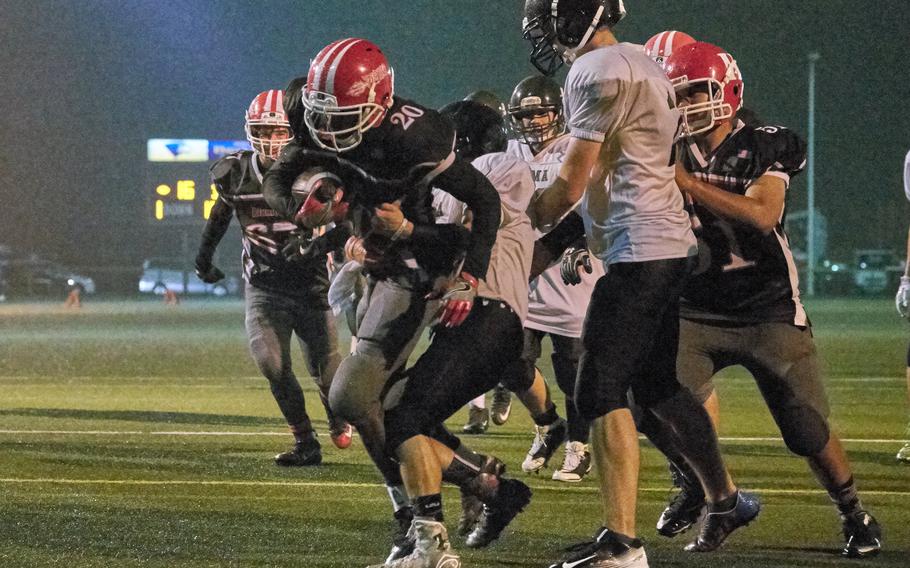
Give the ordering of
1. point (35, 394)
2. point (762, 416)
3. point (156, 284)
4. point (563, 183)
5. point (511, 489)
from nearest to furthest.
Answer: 1. point (563, 183)
2. point (511, 489)
3. point (762, 416)
4. point (35, 394)
5. point (156, 284)

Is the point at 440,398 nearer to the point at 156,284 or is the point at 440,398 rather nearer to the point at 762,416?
the point at 762,416

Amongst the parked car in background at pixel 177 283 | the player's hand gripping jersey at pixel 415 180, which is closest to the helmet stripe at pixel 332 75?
the player's hand gripping jersey at pixel 415 180

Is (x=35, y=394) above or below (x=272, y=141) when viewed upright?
below

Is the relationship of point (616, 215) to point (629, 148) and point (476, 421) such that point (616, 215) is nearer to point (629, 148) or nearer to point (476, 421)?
point (629, 148)

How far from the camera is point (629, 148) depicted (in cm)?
454

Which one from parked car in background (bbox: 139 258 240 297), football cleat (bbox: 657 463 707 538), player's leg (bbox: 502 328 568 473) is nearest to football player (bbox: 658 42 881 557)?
football cleat (bbox: 657 463 707 538)

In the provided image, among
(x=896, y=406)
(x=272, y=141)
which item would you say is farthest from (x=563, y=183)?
(x=896, y=406)

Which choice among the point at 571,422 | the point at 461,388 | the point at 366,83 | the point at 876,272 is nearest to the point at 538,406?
the point at 571,422

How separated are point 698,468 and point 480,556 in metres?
0.89

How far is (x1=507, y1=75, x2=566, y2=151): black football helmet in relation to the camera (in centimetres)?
707

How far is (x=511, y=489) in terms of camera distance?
512 centimetres

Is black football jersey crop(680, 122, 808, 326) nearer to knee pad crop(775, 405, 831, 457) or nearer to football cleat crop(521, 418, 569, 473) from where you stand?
knee pad crop(775, 405, 831, 457)

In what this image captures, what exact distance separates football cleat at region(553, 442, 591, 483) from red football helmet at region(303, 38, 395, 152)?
2776 mm

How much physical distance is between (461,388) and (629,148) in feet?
3.30
